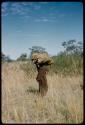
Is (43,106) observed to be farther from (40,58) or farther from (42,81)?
(40,58)

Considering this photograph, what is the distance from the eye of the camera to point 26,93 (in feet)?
21.1

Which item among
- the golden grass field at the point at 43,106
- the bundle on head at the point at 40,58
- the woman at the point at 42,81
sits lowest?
the golden grass field at the point at 43,106

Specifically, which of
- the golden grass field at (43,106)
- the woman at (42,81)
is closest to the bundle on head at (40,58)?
the woman at (42,81)

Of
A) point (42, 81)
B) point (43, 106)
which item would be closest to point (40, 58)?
point (42, 81)

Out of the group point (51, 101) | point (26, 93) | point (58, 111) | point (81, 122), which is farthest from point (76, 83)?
point (81, 122)

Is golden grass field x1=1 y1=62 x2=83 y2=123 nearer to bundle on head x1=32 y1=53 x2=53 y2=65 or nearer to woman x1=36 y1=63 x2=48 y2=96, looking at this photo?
woman x1=36 y1=63 x2=48 y2=96

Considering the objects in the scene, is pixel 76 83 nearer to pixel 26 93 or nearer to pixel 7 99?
pixel 26 93

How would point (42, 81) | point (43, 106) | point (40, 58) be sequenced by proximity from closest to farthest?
point (43, 106) < point (42, 81) < point (40, 58)

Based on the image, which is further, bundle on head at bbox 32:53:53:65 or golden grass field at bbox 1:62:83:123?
bundle on head at bbox 32:53:53:65

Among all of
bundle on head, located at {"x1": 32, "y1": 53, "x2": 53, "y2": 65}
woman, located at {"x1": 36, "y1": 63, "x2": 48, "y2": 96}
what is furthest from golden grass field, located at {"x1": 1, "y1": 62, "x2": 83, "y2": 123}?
bundle on head, located at {"x1": 32, "y1": 53, "x2": 53, "y2": 65}

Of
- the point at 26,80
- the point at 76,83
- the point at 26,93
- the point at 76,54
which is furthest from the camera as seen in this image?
the point at 76,54

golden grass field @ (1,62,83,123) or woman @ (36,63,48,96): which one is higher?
woman @ (36,63,48,96)

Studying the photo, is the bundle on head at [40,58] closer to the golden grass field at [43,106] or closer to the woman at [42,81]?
the woman at [42,81]

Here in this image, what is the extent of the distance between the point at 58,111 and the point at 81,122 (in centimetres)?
83
